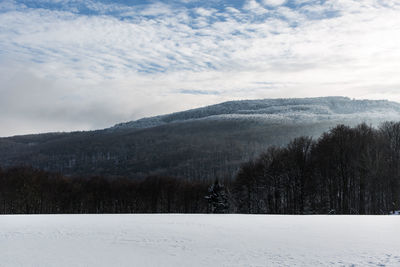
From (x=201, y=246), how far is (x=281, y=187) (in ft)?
152

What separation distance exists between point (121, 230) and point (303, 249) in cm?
1309

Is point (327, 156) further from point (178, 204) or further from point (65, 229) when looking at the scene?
point (178, 204)

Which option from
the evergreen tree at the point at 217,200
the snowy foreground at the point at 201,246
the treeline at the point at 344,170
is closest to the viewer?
the snowy foreground at the point at 201,246

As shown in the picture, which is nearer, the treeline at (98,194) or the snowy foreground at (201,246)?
the snowy foreground at (201,246)

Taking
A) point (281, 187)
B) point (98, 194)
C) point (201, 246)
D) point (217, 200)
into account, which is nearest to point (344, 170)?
point (281, 187)

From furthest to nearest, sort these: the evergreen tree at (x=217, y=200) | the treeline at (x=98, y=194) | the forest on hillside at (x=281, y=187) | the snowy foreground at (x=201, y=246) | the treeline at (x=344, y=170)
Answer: the treeline at (x=98, y=194) → the evergreen tree at (x=217, y=200) → the forest on hillside at (x=281, y=187) → the treeline at (x=344, y=170) → the snowy foreground at (x=201, y=246)

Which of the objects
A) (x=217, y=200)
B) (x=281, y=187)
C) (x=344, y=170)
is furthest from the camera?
(x=217, y=200)

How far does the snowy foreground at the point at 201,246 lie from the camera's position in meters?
16.2

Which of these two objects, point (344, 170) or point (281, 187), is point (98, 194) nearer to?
point (281, 187)

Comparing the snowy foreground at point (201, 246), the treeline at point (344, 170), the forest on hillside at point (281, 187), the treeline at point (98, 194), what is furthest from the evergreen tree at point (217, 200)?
the snowy foreground at point (201, 246)

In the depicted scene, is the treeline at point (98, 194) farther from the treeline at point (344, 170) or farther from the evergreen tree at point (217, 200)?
the treeline at point (344, 170)

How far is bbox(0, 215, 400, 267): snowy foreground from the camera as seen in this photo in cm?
1620

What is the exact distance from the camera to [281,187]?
6384 centimetres

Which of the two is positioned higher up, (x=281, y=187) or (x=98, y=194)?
(x=281, y=187)
